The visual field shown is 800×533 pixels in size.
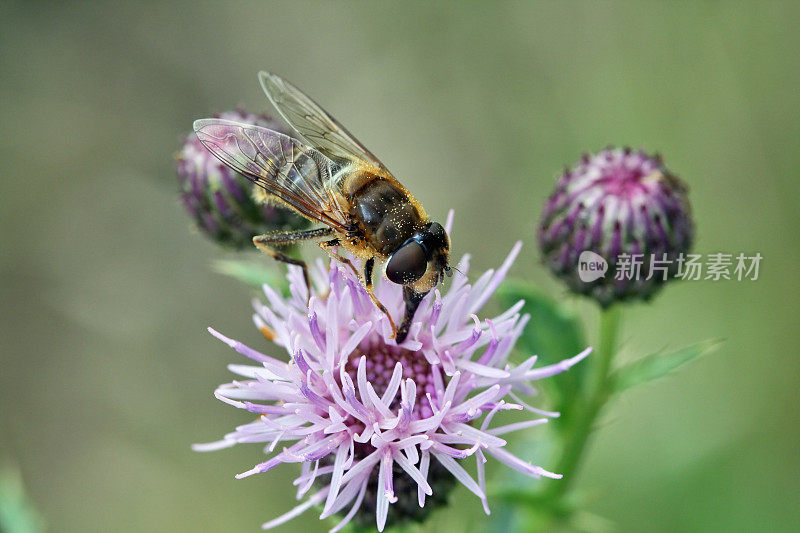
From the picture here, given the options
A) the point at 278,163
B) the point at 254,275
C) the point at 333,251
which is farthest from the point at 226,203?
the point at 333,251

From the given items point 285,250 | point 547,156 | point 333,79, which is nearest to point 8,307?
point 333,79

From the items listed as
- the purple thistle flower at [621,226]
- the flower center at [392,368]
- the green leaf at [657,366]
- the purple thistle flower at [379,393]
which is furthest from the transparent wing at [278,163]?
the green leaf at [657,366]

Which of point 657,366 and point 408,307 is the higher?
point 657,366

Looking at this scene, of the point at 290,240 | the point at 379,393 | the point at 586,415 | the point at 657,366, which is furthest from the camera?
the point at 586,415

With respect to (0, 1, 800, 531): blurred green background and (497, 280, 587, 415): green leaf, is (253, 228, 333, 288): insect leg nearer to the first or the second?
(497, 280, 587, 415): green leaf

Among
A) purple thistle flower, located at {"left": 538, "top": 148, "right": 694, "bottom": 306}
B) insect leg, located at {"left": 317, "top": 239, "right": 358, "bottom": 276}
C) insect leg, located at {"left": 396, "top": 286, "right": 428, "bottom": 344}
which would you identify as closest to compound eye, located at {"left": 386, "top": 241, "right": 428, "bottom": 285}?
insect leg, located at {"left": 396, "top": 286, "right": 428, "bottom": 344}

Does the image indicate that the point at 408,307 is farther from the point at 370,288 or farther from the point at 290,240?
the point at 290,240

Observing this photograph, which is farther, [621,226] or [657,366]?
[621,226]
